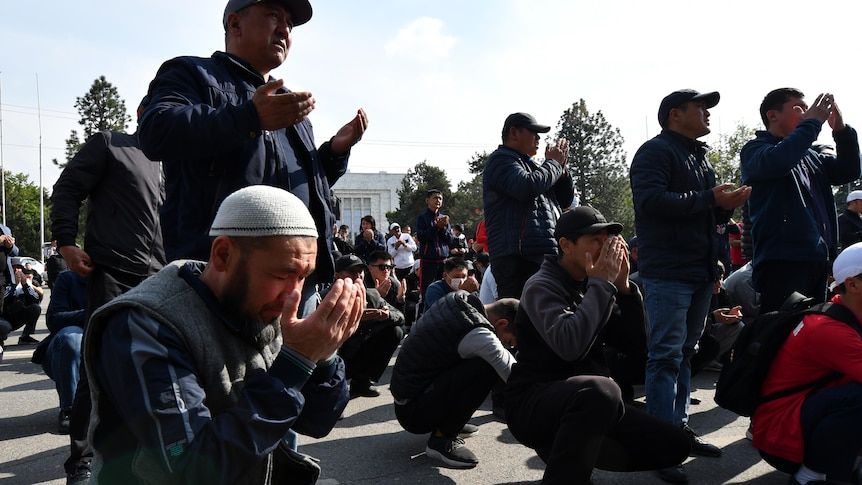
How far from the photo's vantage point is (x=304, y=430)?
74.9 inches

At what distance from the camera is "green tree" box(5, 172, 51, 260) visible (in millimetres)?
53156

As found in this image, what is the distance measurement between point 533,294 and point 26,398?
187 inches

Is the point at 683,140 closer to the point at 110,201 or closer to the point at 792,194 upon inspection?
the point at 792,194

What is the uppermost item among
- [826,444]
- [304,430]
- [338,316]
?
[338,316]

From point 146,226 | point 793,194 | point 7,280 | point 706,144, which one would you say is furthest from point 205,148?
point 7,280

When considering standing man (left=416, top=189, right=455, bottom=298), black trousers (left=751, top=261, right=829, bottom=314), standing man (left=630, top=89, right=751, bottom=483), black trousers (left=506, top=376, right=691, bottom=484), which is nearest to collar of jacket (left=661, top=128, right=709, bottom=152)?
standing man (left=630, top=89, right=751, bottom=483)

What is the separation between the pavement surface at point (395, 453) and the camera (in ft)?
12.1

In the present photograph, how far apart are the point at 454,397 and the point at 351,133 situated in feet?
6.30

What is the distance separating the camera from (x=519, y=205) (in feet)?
15.4

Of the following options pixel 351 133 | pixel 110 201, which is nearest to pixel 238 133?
pixel 351 133

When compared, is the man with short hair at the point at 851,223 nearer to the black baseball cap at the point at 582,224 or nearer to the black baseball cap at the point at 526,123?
the black baseball cap at the point at 526,123

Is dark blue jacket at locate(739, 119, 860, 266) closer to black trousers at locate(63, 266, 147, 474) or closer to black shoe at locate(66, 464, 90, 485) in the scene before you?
black trousers at locate(63, 266, 147, 474)

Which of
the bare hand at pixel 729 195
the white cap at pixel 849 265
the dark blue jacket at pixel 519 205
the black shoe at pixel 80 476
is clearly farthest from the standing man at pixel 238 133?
the white cap at pixel 849 265

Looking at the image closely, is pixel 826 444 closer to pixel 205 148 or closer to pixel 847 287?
pixel 847 287
